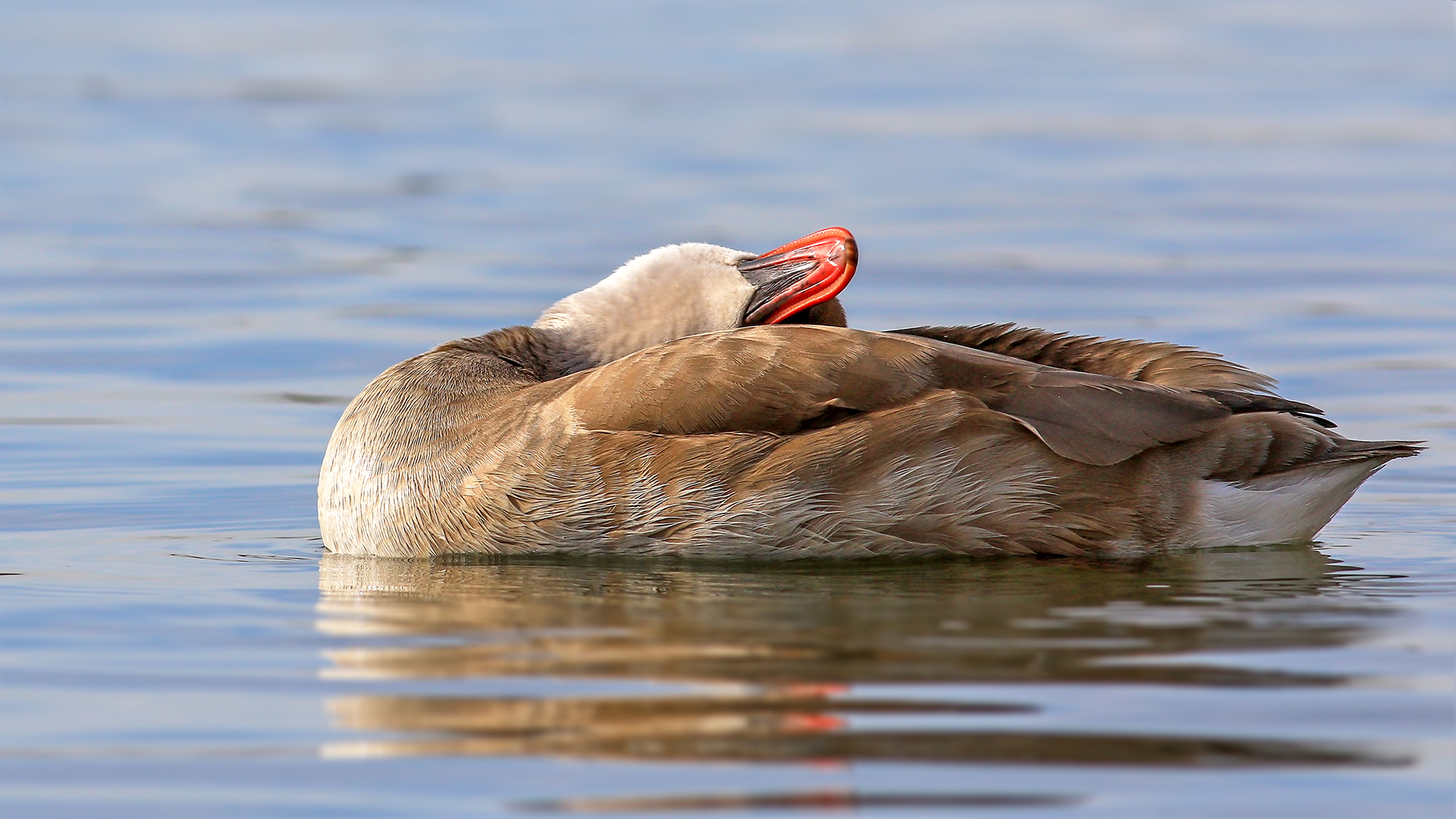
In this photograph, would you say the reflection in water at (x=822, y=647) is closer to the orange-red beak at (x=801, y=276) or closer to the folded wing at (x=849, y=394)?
the folded wing at (x=849, y=394)

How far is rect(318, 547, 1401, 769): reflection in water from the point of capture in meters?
5.82

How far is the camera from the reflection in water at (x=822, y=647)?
5820mm

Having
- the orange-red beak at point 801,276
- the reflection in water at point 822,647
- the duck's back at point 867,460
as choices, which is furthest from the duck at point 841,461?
the orange-red beak at point 801,276

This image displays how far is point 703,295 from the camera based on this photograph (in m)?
9.23

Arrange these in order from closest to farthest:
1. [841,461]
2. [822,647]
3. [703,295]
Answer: [822,647], [841,461], [703,295]

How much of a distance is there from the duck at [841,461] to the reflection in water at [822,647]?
0.13 metres

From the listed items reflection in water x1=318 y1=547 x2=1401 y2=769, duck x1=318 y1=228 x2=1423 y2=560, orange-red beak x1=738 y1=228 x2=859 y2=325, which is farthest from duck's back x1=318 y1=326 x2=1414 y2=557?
orange-red beak x1=738 y1=228 x2=859 y2=325

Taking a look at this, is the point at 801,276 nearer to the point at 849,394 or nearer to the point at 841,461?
the point at 849,394

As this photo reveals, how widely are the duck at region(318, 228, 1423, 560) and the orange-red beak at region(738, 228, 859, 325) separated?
493 mm

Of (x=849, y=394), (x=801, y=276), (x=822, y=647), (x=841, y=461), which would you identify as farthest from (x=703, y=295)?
(x=822, y=647)

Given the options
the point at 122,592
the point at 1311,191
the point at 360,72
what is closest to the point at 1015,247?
the point at 1311,191

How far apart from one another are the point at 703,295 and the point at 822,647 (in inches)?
107

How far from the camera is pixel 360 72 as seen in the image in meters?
27.8

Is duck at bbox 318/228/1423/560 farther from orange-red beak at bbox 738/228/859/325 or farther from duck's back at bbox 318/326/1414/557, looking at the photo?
orange-red beak at bbox 738/228/859/325
